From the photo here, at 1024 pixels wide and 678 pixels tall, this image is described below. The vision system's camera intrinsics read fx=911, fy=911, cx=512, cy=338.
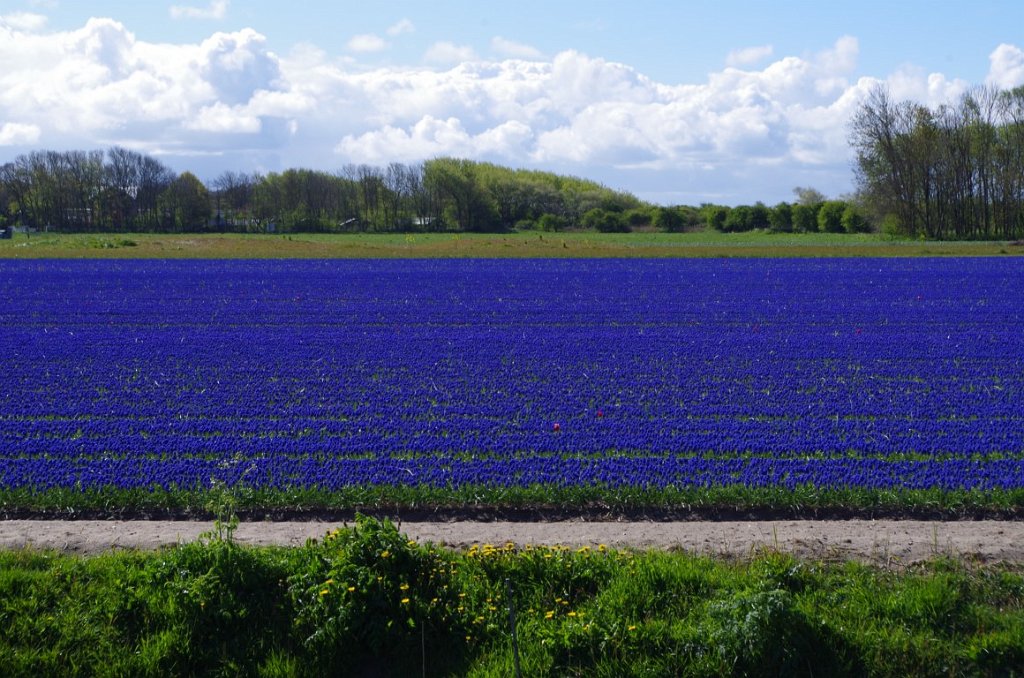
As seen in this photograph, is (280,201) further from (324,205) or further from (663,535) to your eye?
(663,535)

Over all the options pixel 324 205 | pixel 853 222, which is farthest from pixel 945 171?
pixel 324 205

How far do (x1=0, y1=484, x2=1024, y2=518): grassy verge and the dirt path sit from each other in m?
0.32

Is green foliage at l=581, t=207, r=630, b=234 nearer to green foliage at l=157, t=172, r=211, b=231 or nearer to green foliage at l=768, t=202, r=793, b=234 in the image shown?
green foliage at l=768, t=202, r=793, b=234

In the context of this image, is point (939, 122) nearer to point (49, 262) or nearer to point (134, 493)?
point (49, 262)

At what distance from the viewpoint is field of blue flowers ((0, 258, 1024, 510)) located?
988cm

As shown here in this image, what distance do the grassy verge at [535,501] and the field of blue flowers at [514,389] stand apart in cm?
20

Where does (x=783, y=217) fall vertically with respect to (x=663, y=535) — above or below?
above

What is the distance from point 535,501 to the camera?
900 centimetres

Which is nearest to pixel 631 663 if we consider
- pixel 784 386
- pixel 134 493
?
pixel 134 493

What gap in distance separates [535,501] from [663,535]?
4.90 feet

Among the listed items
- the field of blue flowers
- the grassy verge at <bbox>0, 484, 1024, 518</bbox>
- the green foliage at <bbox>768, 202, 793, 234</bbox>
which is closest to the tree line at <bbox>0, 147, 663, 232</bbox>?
the green foliage at <bbox>768, 202, 793, 234</bbox>

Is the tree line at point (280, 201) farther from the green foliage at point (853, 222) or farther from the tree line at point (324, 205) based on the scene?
the green foliage at point (853, 222)

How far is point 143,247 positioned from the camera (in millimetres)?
53375

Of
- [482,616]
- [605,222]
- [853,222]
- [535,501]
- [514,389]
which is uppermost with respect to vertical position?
[605,222]
